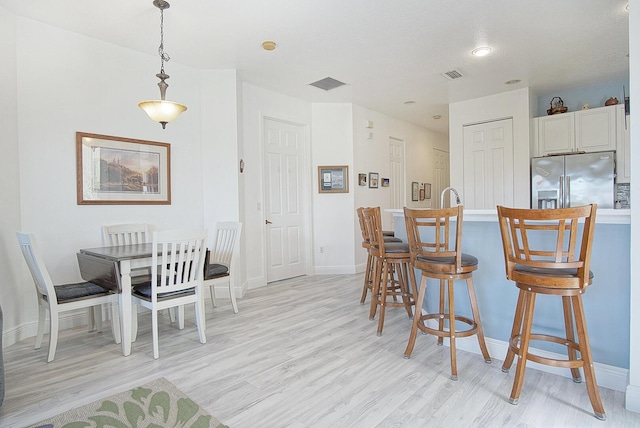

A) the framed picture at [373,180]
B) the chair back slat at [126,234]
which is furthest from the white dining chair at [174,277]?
the framed picture at [373,180]

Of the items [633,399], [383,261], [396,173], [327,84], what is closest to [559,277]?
[633,399]

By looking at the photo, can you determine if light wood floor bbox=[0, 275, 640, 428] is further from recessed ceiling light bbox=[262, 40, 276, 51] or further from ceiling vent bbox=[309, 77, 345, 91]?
ceiling vent bbox=[309, 77, 345, 91]

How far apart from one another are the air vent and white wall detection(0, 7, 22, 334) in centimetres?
441

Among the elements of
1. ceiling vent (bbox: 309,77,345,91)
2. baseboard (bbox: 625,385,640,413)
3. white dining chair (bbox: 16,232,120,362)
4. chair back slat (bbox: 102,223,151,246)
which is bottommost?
baseboard (bbox: 625,385,640,413)

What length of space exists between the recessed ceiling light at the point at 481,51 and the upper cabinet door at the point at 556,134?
1.83 m

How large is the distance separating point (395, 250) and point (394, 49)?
7.09 feet

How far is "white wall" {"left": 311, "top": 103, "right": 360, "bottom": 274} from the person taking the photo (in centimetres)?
539

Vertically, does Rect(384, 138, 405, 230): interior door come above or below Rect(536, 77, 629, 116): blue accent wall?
below

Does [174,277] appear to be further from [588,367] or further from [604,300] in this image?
[604,300]

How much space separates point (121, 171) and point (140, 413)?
249cm

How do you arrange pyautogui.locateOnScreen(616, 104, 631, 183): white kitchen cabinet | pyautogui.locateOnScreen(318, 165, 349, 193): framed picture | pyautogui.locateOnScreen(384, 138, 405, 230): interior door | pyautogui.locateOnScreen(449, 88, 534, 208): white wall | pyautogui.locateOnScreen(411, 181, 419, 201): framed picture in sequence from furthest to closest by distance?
pyautogui.locateOnScreen(411, 181, 419, 201): framed picture, pyautogui.locateOnScreen(384, 138, 405, 230): interior door, pyautogui.locateOnScreen(318, 165, 349, 193): framed picture, pyautogui.locateOnScreen(449, 88, 534, 208): white wall, pyautogui.locateOnScreen(616, 104, 631, 183): white kitchen cabinet

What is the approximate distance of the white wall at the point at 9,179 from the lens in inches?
107

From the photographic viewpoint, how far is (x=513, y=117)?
4859 millimetres

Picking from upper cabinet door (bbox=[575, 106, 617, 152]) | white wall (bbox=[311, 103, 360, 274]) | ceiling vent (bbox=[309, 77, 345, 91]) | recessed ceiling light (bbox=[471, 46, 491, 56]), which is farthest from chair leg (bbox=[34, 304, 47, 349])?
upper cabinet door (bbox=[575, 106, 617, 152])
